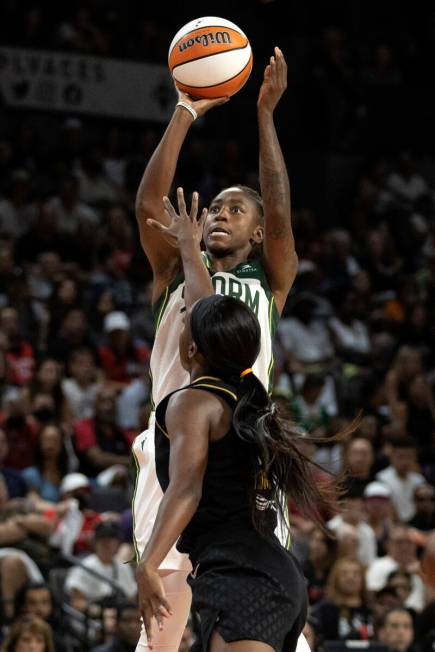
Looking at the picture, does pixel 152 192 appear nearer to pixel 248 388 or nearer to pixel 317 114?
pixel 248 388

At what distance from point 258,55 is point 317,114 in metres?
1.13

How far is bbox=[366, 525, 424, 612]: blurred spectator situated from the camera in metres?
9.81

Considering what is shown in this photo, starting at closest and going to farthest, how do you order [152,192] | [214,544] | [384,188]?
[214,544] < [152,192] < [384,188]

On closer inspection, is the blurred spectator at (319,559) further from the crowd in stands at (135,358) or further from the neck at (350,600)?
the neck at (350,600)

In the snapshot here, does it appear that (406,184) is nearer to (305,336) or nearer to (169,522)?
(305,336)

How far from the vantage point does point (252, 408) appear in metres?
4.15

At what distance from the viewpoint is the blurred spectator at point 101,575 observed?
344 inches

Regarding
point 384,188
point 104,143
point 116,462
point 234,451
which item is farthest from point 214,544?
point 384,188

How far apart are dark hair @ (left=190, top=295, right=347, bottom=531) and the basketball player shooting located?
A: 0.83 meters

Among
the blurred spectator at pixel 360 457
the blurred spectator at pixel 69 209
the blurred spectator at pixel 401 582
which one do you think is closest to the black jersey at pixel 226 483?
the blurred spectator at pixel 401 582

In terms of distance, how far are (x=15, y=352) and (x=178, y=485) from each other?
7.59 m

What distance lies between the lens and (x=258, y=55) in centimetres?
1762

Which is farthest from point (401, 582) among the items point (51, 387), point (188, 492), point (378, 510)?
point (188, 492)

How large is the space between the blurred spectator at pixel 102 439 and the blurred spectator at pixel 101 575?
1.39m
